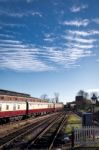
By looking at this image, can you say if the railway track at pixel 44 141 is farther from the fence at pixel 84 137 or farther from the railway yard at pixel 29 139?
the fence at pixel 84 137

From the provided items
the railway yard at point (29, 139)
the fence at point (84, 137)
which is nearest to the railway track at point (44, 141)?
the railway yard at point (29, 139)

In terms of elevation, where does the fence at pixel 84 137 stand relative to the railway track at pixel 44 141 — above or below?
above

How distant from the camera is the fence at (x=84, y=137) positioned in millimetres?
19156

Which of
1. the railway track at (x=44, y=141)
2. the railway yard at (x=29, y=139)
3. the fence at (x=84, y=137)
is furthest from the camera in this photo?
the fence at (x=84, y=137)

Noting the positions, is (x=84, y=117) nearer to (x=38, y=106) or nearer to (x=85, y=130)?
(x=85, y=130)

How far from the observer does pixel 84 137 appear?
1969 cm

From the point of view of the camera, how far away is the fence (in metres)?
19.2

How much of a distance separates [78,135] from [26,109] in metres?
32.8

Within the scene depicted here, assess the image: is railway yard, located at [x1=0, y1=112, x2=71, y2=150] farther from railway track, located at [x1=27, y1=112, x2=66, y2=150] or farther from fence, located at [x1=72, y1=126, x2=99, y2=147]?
fence, located at [x1=72, y1=126, x2=99, y2=147]

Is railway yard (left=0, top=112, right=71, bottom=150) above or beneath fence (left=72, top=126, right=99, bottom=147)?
beneath

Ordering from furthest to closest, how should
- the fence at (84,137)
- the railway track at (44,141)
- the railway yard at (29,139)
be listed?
the fence at (84,137) < the railway yard at (29,139) < the railway track at (44,141)

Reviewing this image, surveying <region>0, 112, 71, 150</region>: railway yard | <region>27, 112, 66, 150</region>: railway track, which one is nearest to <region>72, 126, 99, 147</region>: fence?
<region>0, 112, 71, 150</region>: railway yard

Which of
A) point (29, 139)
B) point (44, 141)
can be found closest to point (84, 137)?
point (44, 141)

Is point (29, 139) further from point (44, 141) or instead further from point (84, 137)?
point (84, 137)
